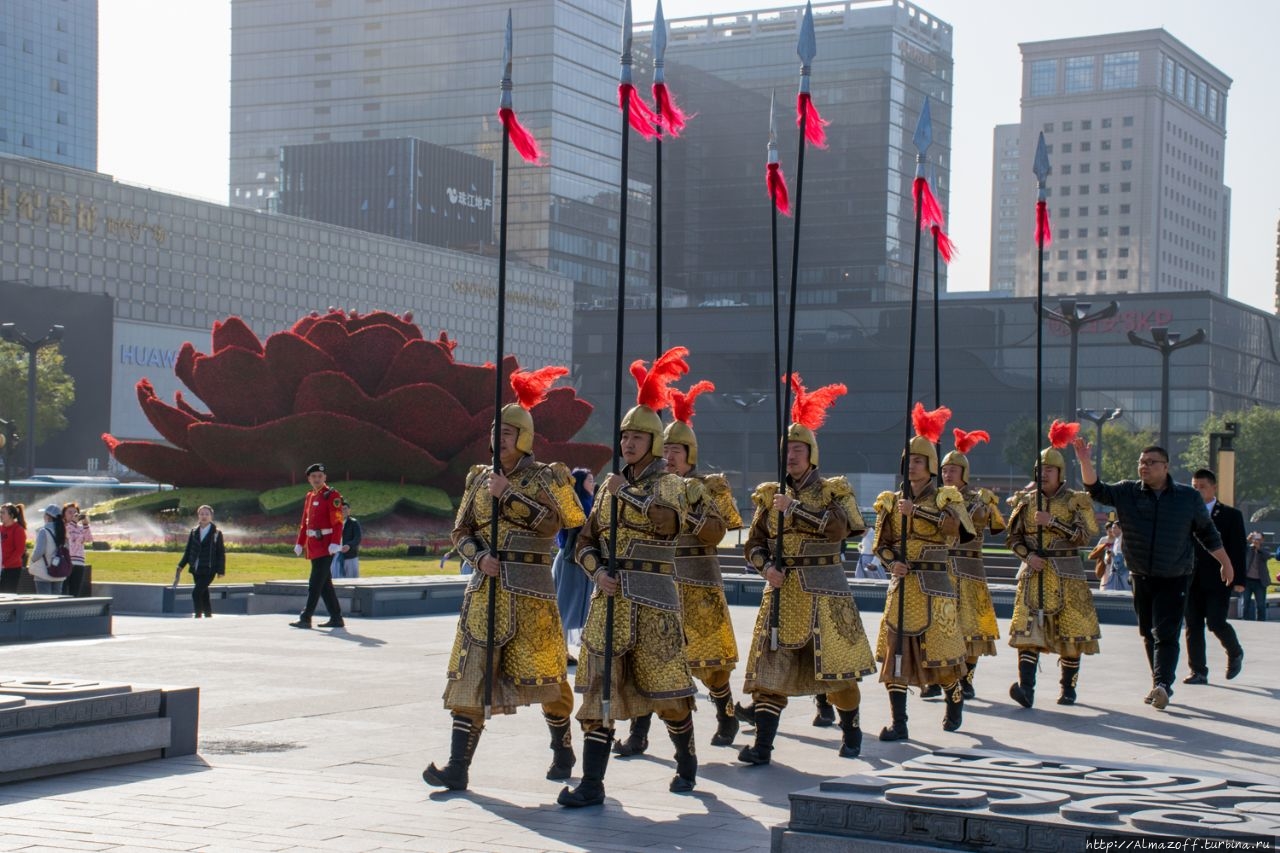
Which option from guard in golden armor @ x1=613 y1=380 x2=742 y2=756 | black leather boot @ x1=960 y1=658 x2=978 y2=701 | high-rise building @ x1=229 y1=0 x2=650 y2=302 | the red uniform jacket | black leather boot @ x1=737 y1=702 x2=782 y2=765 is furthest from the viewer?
high-rise building @ x1=229 y1=0 x2=650 y2=302

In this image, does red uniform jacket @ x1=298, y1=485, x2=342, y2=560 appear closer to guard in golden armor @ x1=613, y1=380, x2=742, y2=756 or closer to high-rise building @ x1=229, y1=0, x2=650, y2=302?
guard in golden armor @ x1=613, y1=380, x2=742, y2=756

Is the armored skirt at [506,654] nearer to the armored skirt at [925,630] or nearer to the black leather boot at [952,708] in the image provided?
the armored skirt at [925,630]

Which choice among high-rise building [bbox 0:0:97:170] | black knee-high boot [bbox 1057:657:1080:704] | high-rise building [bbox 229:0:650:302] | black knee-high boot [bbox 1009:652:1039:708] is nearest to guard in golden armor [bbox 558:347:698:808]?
black knee-high boot [bbox 1009:652:1039:708]

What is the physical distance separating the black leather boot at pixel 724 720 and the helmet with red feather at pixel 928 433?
209cm

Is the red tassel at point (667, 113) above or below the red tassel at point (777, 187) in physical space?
above

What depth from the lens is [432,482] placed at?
1592 inches

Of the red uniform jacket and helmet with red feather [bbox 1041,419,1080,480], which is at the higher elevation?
helmet with red feather [bbox 1041,419,1080,480]

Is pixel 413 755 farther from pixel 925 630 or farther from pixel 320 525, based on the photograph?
pixel 320 525

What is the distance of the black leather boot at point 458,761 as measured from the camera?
27.1ft

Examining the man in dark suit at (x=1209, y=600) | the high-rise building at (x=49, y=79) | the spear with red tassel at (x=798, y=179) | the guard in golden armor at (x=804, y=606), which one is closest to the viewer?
the guard in golden armor at (x=804, y=606)

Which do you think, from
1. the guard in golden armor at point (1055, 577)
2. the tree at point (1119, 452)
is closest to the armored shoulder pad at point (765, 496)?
the guard in golden armor at point (1055, 577)

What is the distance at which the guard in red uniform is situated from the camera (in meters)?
17.7

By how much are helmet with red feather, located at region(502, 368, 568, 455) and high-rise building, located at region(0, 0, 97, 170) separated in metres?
115

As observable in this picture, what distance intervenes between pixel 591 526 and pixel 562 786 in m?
1.26
